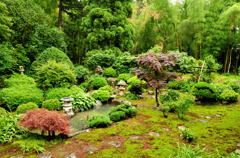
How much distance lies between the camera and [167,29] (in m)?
14.1

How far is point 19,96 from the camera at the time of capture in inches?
218

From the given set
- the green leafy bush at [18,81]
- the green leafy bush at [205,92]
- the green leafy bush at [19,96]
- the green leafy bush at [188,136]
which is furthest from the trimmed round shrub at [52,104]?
the green leafy bush at [205,92]

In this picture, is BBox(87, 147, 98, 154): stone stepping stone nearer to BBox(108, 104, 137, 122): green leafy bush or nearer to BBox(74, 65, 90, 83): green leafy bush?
BBox(108, 104, 137, 122): green leafy bush

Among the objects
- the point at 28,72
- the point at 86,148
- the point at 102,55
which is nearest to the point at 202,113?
the point at 86,148

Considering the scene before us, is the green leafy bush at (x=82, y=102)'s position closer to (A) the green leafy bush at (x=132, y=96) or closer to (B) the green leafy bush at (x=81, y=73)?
(A) the green leafy bush at (x=132, y=96)

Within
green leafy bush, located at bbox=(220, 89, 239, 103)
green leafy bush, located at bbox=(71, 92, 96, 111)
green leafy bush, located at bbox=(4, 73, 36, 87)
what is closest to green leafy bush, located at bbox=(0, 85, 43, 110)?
green leafy bush, located at bbox=(4, 73, 36, 87)

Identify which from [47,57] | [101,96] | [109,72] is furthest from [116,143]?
[109,72]

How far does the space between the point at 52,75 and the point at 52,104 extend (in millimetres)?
1348

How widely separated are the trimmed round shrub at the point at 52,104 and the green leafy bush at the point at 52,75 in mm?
896

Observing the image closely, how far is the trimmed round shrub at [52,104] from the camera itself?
18.6ft

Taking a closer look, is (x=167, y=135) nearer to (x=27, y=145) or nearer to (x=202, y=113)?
(x=202, y=113)

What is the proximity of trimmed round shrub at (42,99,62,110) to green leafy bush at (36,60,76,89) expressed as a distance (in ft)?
2.94

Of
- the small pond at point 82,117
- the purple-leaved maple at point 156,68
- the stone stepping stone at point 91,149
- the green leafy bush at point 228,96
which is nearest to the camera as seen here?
the stone stepping stone at point 91,149

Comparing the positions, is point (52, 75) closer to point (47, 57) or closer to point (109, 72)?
point (47, 57)
